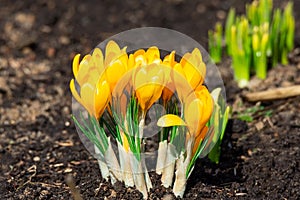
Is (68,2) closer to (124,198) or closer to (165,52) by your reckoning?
(165,52)

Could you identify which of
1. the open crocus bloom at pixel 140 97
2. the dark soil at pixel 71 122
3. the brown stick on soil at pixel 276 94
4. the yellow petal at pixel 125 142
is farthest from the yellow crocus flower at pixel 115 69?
the brown stick on soil at pixel 276 94

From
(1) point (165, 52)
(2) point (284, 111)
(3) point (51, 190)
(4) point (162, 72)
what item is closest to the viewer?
(4) point (162, 72)

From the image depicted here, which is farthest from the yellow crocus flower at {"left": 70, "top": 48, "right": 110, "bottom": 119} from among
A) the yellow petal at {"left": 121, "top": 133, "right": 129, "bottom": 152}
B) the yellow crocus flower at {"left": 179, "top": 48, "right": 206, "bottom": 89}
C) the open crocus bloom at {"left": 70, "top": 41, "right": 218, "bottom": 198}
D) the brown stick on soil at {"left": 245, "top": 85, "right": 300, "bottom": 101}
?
the brown stick on soil at {"left": 245, "top": 85, "right": 300, "bottom": 101}

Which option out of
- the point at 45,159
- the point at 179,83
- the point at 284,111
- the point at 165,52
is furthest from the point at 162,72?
the point at 165,52

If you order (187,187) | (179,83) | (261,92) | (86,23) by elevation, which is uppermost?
(86,23)

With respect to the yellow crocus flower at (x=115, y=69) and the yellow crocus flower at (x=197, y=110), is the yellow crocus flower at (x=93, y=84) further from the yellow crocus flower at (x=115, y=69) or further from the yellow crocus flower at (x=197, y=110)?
the yellow crocus flower at (x=197, y=110)

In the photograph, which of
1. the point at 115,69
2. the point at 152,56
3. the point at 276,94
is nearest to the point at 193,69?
the point at 152,56
